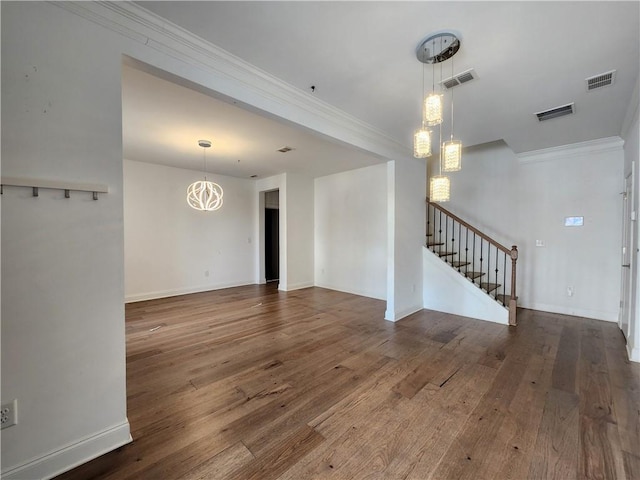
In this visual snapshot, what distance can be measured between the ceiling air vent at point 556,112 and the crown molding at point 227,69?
2.00m

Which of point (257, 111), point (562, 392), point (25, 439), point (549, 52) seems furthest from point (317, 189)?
point (25, 439)

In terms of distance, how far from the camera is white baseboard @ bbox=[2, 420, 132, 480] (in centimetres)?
142

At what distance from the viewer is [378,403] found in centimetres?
218

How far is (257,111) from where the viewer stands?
2514 mm

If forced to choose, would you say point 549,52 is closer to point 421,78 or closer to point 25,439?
point 421,78

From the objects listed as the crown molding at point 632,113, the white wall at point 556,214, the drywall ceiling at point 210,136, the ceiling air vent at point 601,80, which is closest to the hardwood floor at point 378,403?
the white wall at point 556,214

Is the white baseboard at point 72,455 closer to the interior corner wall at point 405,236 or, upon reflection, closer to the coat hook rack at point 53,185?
the coat hook rack at point 53,185

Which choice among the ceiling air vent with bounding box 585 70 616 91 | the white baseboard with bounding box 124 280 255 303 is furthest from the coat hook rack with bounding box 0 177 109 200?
the white baseboard with bounding box 124 280 255 303

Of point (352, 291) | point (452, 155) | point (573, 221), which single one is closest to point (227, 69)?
point (452, 155)

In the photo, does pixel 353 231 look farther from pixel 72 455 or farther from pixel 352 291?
pixel 72 455

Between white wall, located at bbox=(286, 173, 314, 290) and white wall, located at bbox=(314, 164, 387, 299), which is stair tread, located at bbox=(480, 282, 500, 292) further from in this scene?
white wall, located at bbox=(286, 173, 314, 290)

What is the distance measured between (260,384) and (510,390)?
2.20 m

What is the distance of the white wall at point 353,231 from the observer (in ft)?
19.1

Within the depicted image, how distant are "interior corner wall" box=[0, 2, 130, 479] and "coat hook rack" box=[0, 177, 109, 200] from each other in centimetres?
3
